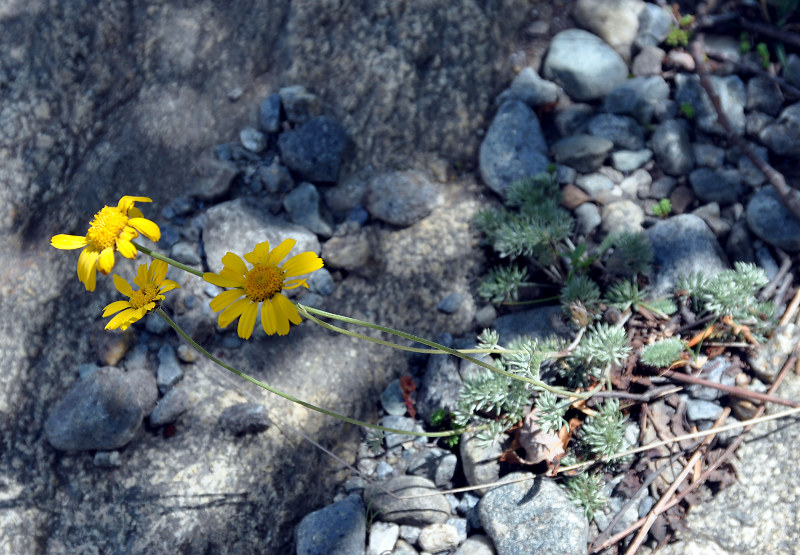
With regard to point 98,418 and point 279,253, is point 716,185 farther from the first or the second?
point 98,418

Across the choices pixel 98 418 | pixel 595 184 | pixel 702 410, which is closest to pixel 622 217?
pixel 595 184

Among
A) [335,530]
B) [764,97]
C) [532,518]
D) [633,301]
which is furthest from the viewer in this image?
[764,97]

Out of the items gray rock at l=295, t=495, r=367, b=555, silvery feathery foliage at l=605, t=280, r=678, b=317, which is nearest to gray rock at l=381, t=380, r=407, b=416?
gray rock at l=295, t=495, r=367, b=555

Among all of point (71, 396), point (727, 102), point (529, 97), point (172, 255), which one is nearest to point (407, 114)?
point (529, 97)

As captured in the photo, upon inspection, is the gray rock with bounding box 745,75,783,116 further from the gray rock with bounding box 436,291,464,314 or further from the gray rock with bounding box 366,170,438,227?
the gray rock with bounding box 436,291,464,314

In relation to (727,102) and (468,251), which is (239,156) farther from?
(727,102)
